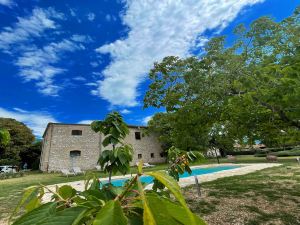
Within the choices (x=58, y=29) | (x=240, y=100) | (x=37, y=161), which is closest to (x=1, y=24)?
(x=58, y=29)

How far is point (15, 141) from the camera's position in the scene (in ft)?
111

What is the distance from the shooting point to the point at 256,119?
722 cm

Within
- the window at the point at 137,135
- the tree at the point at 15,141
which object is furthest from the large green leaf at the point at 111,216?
the tree at the point at 15,141

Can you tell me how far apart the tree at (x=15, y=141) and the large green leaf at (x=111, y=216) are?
126ft

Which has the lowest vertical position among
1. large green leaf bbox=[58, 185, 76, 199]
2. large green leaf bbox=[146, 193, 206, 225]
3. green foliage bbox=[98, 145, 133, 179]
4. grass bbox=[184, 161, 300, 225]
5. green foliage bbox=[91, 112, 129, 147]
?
grass bbox=[184, 161, 300, 225]

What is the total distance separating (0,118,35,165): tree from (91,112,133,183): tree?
116 feet

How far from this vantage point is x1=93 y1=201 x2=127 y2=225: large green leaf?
0.52 meters

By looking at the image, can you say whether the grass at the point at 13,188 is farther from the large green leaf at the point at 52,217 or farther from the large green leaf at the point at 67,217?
the large green leaf at the point at 67,217

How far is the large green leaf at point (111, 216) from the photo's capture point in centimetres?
52

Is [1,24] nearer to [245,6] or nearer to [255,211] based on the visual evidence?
[245,6]

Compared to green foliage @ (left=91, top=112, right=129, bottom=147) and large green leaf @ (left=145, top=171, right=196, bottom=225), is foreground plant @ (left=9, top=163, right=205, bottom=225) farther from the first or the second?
green foliage @ (left=91, top=112, right=129, bottom=147)

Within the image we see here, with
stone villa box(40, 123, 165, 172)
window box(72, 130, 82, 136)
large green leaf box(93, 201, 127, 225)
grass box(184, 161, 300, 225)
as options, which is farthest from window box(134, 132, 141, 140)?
large green leaf box(93, 201, 127, 225)

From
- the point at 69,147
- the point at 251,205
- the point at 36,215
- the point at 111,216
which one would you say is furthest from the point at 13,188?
the point at 111,216

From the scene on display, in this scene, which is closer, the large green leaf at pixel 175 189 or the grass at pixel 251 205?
the large green leaf at pixel 175 189
